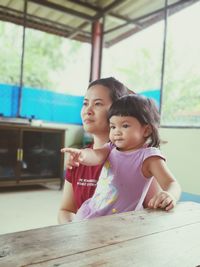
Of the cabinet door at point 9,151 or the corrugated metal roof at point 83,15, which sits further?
the corrugated metal roof at point 83,15

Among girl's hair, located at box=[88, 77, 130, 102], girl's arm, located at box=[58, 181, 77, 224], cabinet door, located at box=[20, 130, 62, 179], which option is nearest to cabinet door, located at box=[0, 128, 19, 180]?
cabinet door, located at box=[20, 130, 62, 179]

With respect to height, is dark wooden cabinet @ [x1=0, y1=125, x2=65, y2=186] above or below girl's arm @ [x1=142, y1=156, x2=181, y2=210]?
below

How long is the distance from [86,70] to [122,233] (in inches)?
177

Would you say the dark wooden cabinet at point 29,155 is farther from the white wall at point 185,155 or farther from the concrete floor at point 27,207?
the white wall at point 185,155

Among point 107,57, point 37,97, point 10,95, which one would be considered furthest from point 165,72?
point 10,95

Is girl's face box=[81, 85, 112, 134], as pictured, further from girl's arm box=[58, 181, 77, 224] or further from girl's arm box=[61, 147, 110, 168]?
girl's arm box=[58, 181, 77, 224]

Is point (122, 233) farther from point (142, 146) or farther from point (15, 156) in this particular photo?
point (15, 156)

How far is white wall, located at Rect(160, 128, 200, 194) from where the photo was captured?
9.98 ft

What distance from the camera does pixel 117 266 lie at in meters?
0.43

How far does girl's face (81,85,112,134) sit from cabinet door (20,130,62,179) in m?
2.79

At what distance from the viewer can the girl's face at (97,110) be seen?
3.53 ft

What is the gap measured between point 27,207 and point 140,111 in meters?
2.25

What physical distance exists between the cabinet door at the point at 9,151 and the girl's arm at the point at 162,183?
2.90 m

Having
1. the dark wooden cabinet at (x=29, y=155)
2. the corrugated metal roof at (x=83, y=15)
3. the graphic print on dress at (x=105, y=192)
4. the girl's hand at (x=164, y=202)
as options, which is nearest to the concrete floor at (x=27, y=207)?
the dark wooden cabinet at (x=29, y=155)
